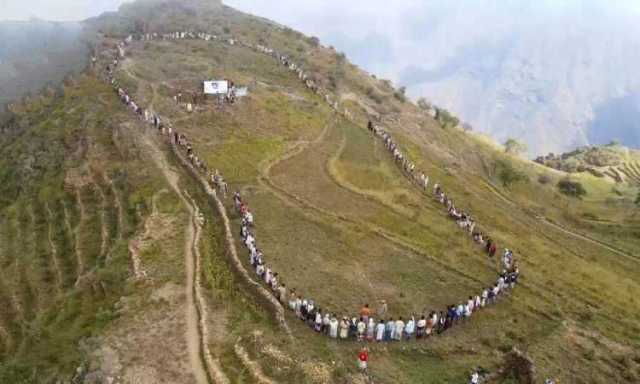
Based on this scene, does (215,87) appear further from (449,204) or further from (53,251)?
(53,251)

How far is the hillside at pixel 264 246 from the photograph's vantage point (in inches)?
Answer: 1396

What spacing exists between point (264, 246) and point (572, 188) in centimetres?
7044

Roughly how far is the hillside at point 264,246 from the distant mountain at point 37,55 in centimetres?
1445

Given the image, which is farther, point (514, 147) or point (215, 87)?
point (514, 147)

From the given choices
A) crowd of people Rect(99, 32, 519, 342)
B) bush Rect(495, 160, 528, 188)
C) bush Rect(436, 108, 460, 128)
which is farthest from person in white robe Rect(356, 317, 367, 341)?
bush Rect(436, 108, 460, 128)

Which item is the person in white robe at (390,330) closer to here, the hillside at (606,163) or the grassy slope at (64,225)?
the grassy slope at (64,225)

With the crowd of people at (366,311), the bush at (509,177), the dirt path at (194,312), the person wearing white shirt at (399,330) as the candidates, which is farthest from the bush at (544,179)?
the person wearing white shirt at (399,330)

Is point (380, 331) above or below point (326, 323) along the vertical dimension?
above

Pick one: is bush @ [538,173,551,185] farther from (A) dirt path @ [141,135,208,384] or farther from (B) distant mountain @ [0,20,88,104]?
(B) distant mountain @ [0,20,88,104]

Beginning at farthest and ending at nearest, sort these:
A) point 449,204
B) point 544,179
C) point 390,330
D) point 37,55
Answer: point 37,55, point 544,179, point 449,204, point 390,330

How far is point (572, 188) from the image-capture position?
102812 millimetres

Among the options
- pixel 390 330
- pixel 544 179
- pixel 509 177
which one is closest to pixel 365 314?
pixel 390 330

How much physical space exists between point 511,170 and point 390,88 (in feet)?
134

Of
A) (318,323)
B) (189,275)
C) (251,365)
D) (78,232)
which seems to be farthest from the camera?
(78,232)
